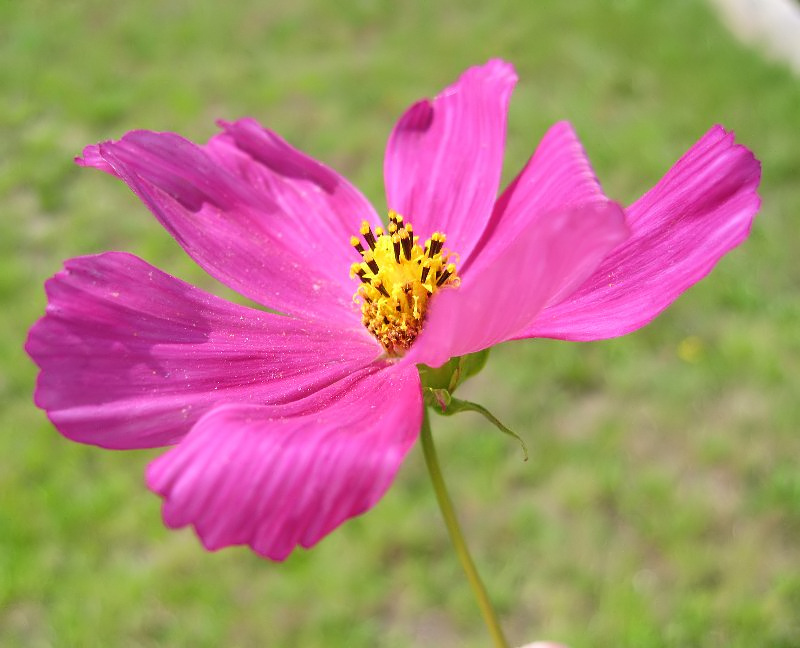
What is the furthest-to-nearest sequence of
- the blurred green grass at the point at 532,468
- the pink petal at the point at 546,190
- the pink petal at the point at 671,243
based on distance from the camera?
the blurred green grass at the point at 532,468 → the pink petal at the point at 546,190 → the pink petal at the point at 671,243

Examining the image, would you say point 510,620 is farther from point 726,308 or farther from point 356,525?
point 726,308

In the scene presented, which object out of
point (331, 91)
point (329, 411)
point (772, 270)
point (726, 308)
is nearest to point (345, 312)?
point (329, 411)

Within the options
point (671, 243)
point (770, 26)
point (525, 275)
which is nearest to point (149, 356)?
point (525, 275)

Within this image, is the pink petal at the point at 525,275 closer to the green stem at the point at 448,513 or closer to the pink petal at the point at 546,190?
the green stem at the point at 448,513

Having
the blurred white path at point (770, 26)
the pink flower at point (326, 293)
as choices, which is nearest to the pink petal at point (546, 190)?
the pink flower at point (326, 293)

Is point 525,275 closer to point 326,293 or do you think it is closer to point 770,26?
point 326,293
